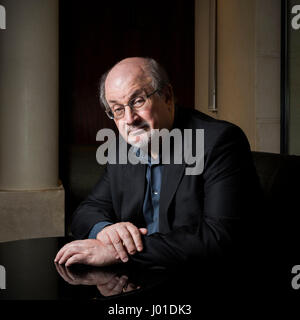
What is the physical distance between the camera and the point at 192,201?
1.95m

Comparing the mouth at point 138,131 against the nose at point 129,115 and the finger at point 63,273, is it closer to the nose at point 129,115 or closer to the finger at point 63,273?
the nose at point 129,115

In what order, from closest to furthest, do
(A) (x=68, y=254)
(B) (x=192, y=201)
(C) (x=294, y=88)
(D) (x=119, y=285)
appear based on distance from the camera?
1. (D) (x=119, y=285)
2. (A) (x=68, y=254)
3. (B) (x=192, y=201)
4. (C) (x=294, y=88)

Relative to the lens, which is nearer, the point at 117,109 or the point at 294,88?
the point at 117,109

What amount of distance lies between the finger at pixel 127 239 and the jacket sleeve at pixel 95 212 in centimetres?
A: 40

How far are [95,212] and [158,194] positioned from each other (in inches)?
13.1

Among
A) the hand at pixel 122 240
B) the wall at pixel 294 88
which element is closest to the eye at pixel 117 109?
the hand at pixel 122 240

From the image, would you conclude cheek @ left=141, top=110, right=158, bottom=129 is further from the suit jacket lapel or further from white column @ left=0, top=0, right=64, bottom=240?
white column @ left=0, top=0, right=64, bottom=240

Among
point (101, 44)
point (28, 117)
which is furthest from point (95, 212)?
point (101, 44)

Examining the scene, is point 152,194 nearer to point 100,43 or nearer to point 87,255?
point 87,255

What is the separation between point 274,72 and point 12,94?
82.2 inches

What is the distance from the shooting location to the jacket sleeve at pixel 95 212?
6.98 feet
